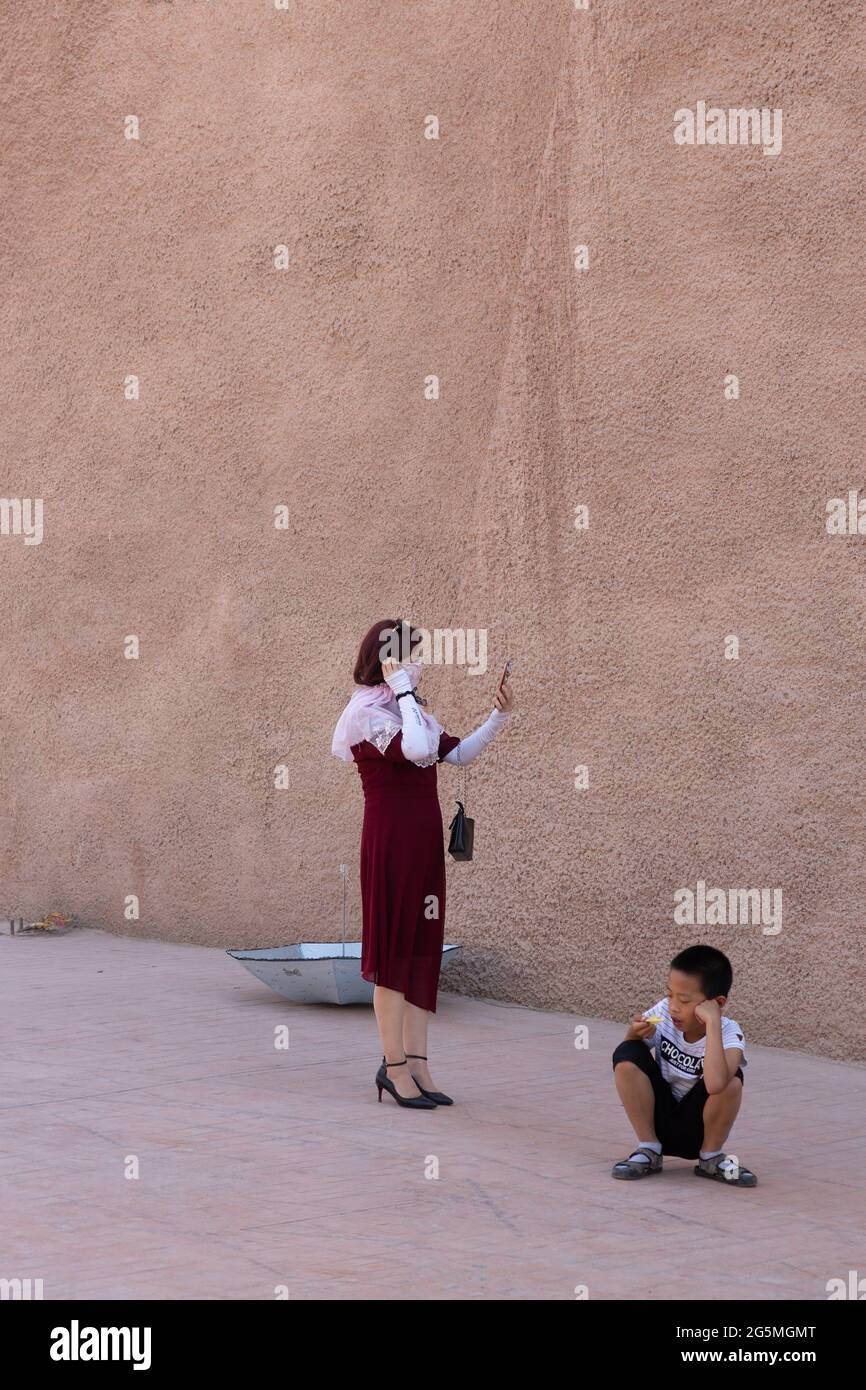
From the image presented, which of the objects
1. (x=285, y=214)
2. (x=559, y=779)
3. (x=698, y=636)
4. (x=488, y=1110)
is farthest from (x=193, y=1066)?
(x=285, y=214)

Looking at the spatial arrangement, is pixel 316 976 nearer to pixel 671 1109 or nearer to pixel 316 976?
pixel 316 976

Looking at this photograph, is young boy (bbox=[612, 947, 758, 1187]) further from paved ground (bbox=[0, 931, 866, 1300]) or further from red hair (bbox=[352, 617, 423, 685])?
red hair (bbox=[352, 617, 423, 685])

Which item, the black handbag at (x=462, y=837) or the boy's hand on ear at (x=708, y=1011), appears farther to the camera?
the black handbag at (x=462, y=837)

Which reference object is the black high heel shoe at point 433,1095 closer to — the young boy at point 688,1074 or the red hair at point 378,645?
the young boy at point 688,1074

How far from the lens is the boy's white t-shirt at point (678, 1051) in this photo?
5.31 meters

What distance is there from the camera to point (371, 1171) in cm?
532

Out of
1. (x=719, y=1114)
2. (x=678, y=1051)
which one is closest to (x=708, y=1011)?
(x=678, y=1051)

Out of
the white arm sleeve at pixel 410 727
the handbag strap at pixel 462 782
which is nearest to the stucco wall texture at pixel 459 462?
the handbag strap at pixel 462 782

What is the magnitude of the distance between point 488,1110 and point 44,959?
4.59 meters

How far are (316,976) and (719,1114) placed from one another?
3347mm

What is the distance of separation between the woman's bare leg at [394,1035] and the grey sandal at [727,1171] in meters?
1.36

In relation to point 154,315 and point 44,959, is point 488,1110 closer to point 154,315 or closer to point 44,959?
point 44,959

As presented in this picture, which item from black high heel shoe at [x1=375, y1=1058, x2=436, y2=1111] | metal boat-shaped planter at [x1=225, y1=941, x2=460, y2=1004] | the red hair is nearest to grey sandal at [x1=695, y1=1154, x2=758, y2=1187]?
black high heel shoe at [x1=375, y1=1058, x2=436, y2=1111]

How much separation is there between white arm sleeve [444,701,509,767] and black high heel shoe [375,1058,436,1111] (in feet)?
3.72
